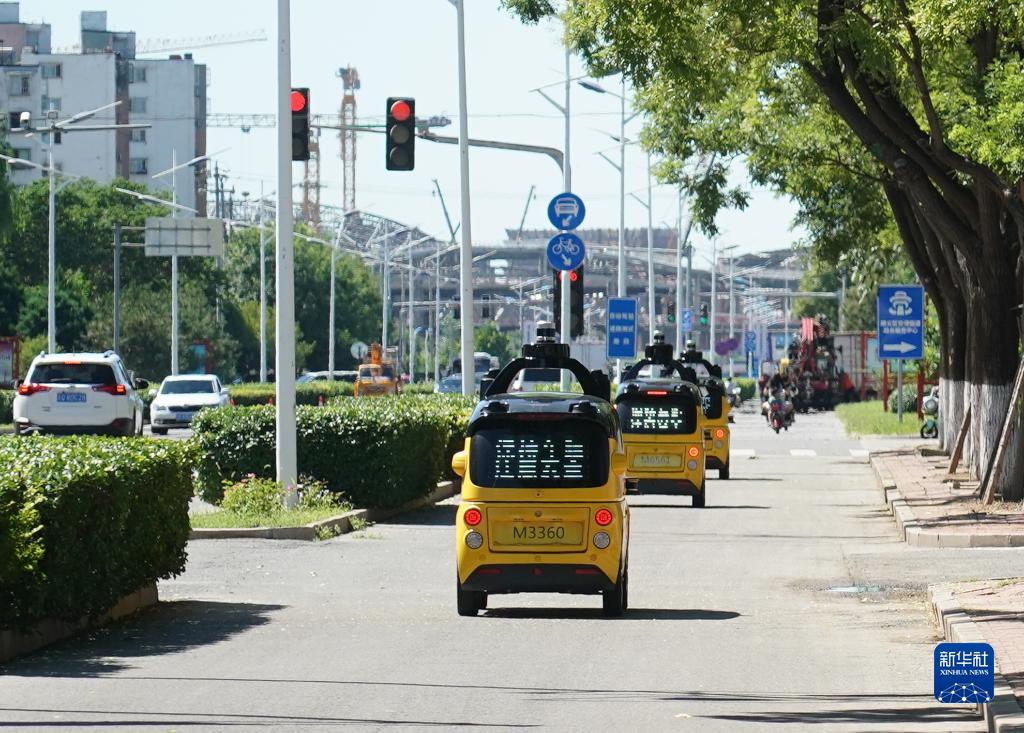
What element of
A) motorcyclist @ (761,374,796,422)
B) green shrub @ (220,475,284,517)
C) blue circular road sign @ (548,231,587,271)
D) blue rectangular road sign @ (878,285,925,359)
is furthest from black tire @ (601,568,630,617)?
motorcyclist @ (761,374,796,422)

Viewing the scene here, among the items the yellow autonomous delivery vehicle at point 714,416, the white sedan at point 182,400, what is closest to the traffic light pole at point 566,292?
the yellow autonomous delivery vehicle at point 714,416

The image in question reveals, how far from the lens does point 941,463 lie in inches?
1447

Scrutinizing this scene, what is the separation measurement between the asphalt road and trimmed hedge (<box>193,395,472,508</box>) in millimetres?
2148

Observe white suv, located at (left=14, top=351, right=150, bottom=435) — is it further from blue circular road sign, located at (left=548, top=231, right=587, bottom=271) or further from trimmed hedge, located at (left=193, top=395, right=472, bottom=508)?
trimmed hedge, located at (left=193, top=395, right=472, bottom=508)

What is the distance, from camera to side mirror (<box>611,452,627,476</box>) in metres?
15.4

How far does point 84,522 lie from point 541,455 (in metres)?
3.64

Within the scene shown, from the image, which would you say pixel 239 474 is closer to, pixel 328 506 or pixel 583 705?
pixel 328 506

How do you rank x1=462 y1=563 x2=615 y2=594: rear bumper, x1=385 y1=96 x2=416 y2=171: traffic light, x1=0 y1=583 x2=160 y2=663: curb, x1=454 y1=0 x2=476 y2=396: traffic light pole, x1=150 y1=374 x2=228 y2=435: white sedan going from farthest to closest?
x1=150 y1=374 x2=228 y2=435: white sedan, x1=454 y1=0 x2=476 y2=396: traffic light pole, x1=385 y1=96 x2=416 y2=171: traffic light, x1=462 y1=563 x2=615 y2=594: rear bumper, x1=0 y1=583 x2=160 y2=663: curb

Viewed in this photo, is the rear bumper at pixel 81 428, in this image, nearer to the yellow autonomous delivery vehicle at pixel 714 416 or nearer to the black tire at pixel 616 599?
the yellow autonomous delivery vehicle at pixel 714 416

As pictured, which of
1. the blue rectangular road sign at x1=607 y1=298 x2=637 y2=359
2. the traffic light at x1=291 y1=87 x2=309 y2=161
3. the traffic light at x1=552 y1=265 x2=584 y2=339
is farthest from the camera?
the blue rectangular road sign at x1=607 y1=298 x2=637 y2=359

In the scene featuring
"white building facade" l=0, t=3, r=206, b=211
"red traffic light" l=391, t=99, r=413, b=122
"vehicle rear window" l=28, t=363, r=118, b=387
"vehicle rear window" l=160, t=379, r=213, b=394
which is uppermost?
"white building facade" l=0, t=3, r=206, b=211

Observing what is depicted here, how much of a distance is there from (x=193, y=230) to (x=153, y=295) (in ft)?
65.1

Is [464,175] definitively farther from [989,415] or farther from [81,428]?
[989,415]

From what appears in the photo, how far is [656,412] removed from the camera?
2862 centimetres
